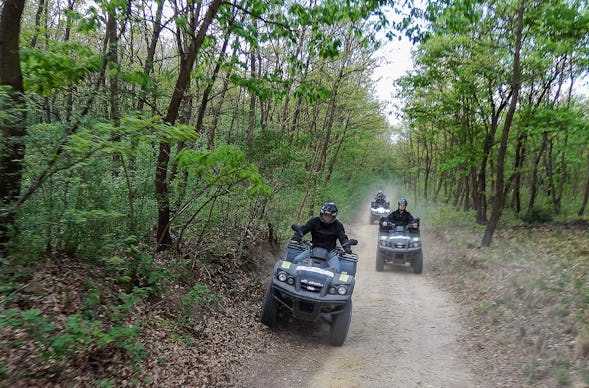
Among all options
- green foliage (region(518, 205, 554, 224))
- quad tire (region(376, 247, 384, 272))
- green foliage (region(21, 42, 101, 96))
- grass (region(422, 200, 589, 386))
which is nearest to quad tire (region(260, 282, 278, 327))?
grass (region(422, 200, 589, 386))

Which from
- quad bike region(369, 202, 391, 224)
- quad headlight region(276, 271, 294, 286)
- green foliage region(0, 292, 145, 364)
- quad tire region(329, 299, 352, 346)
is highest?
quad bike region(369, 202, 391, 224)

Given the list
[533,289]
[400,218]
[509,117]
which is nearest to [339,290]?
[533,289]

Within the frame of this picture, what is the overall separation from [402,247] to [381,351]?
6159 millimetres

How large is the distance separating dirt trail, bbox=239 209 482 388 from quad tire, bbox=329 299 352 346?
0.15 m

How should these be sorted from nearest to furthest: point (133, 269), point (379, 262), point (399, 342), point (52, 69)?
point (52, 69)
point (133, 269)
point (399, 342)
point (379, 262)

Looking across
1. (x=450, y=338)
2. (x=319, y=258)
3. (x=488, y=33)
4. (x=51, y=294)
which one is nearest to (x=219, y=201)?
(x=319, y=258)

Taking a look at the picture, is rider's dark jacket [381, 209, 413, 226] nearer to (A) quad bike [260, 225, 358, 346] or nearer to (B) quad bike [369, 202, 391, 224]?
(A) quad bike [260, 225, 358, 346]

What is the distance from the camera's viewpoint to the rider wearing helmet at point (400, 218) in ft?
43.2

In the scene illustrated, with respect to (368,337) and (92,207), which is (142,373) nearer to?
(92,207)

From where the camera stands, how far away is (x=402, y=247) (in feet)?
41.0

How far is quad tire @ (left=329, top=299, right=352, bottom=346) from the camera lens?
6574 millimetres

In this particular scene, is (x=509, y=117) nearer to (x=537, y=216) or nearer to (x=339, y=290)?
(x=537, y=216)

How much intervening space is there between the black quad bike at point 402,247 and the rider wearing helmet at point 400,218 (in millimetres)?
186

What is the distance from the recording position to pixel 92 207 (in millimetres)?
5363
